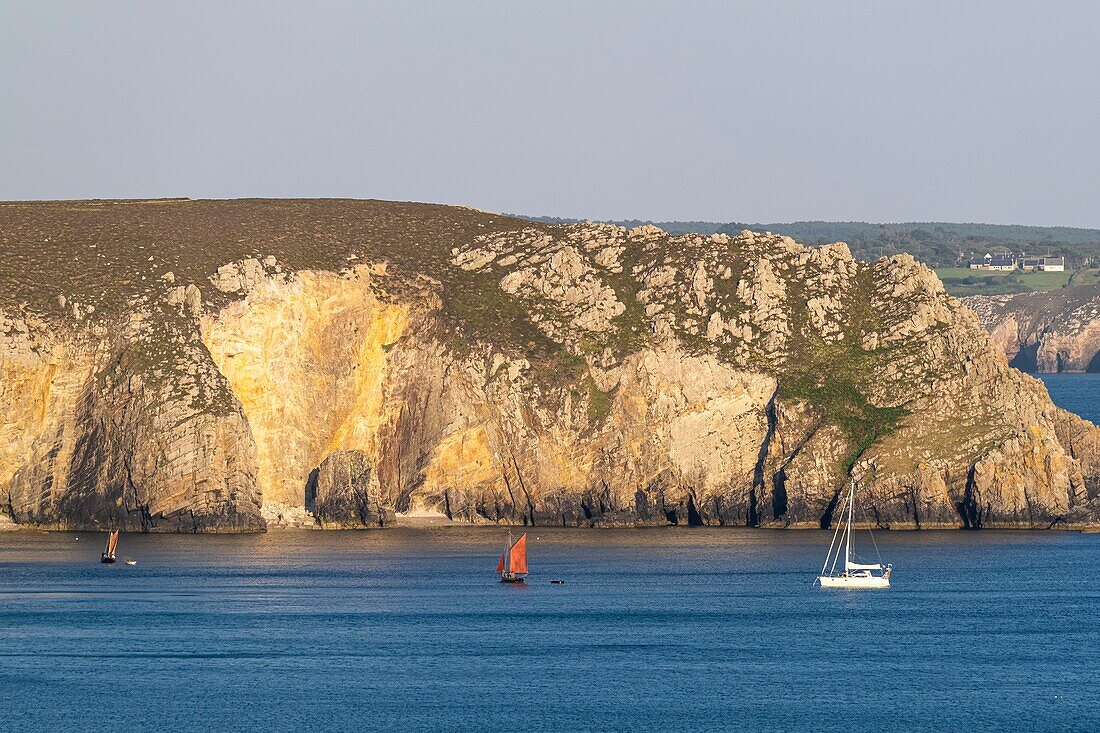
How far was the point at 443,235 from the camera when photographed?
167 m

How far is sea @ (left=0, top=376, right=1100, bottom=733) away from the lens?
258ft

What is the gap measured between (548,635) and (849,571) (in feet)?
105

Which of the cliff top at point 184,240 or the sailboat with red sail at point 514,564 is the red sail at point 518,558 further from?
the cliff top at point 184,240

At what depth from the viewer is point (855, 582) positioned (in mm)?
120312

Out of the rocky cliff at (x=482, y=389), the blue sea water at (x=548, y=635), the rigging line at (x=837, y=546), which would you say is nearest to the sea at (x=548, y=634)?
the blue sea water at (x=548, y=635)

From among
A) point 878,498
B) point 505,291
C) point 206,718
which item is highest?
point 505,291

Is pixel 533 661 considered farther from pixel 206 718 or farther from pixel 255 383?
pixel 255 383

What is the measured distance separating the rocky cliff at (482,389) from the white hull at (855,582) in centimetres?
2206

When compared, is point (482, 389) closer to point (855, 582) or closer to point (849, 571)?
point (849, 571)

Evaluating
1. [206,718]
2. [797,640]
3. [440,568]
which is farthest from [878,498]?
[206,718]

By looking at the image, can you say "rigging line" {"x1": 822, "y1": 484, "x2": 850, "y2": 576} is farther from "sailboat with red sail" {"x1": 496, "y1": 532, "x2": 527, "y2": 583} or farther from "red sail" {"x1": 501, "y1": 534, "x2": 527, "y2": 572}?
"sailboat with red sail" {"x1": 496, "y1": 532, "x2": 527, "y2": 583}

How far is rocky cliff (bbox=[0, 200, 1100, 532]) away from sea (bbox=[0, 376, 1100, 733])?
4.33 metres

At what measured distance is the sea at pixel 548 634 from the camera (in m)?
78.6

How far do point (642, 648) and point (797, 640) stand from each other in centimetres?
888
